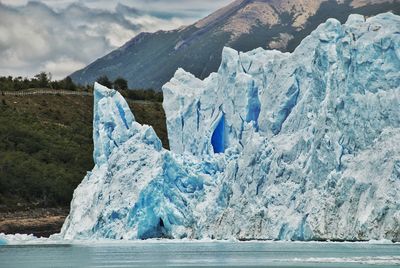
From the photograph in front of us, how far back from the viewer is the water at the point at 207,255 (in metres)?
31.8

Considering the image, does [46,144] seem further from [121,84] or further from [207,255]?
[207,255]

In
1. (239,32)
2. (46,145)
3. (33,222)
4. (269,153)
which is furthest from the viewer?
(239,32)

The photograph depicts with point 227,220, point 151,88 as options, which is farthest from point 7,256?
point 151,88

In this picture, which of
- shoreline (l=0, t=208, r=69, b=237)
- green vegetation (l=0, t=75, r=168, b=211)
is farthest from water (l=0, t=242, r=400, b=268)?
green vegetation (l=0, t=75, r=168, b=211)

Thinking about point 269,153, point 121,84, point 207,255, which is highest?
point 269,153

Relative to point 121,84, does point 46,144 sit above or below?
below

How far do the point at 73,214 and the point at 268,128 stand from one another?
995 centimetres

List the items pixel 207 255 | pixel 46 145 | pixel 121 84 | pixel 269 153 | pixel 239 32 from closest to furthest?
pixel 207 255 → pixel 269 153 → pixel 46 145 → pixel 239 32 → pixel 121 84

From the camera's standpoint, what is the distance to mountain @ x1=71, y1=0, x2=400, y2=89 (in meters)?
77.9

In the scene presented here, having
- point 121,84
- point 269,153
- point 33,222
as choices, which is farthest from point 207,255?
point 121,84

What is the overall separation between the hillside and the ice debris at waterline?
1650 cm

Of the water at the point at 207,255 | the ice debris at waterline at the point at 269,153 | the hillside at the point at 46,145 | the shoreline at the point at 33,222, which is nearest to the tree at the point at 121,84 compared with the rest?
the hillside at the point at 46,145

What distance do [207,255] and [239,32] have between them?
45.7m

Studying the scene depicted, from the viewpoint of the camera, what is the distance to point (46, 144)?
235 feet
